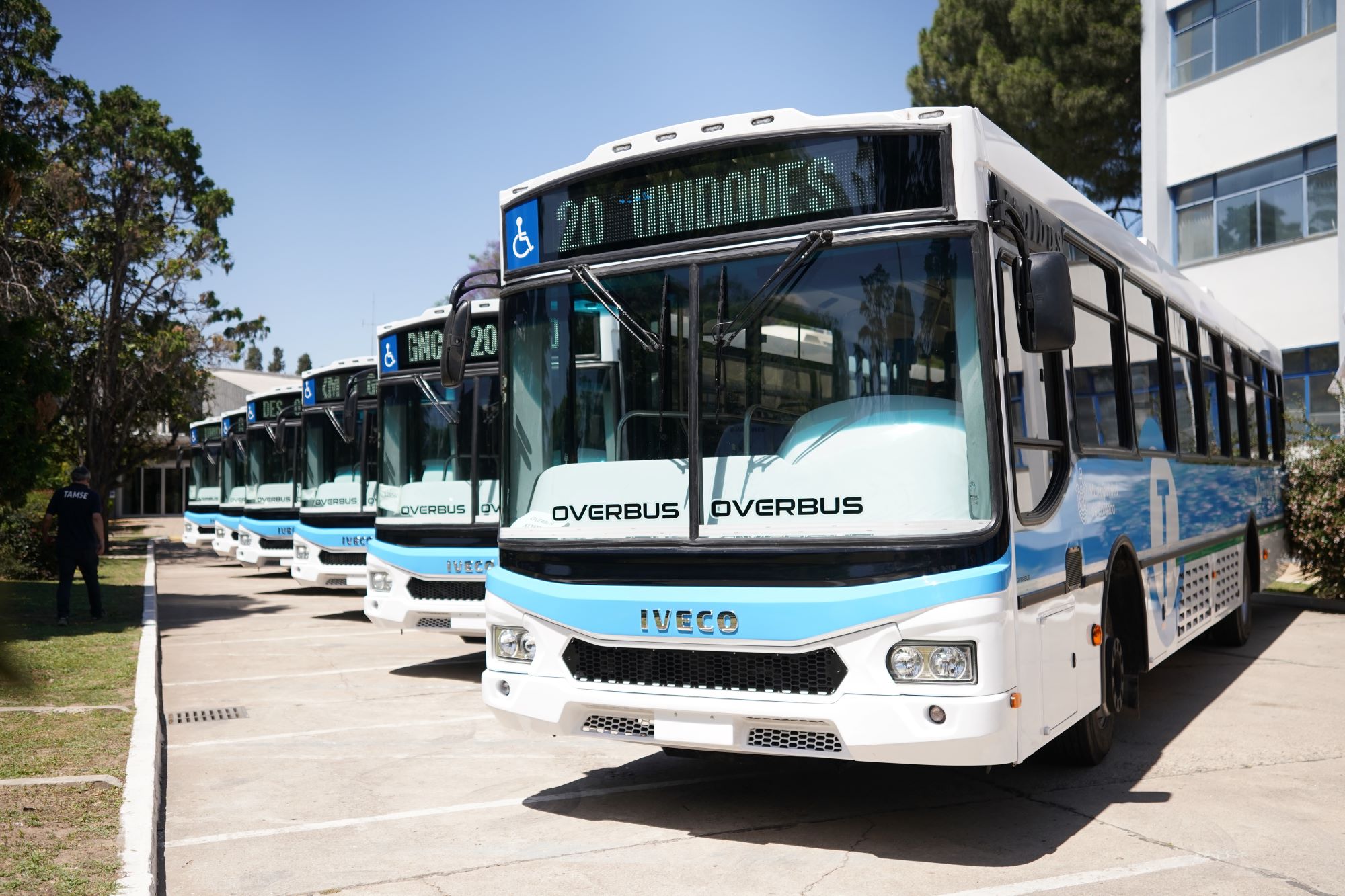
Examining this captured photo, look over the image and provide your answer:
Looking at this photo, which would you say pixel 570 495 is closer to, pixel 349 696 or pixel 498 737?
pixel 498 737

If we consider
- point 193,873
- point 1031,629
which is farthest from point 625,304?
point 193,873

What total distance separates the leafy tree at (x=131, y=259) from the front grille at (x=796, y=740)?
28564mm

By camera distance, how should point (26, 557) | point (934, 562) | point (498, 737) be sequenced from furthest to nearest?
1. point (26, 557)
2. point (498, 737)
3. point (934, 562)

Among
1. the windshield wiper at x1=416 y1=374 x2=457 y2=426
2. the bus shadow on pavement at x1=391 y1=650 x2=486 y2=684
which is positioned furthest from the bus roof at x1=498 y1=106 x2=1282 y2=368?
the bus shadow on pavement at x1=391 y1=650 x2=486 y2=684

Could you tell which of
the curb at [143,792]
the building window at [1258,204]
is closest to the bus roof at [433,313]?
the curb at [143,792]

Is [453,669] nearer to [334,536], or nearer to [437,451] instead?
[437,451]

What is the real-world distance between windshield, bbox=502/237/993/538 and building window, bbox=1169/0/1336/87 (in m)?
20.5

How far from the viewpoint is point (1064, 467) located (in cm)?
589

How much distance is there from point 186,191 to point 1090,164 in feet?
75.6

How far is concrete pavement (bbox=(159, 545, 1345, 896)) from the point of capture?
504 centimetres

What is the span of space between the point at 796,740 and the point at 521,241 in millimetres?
2872

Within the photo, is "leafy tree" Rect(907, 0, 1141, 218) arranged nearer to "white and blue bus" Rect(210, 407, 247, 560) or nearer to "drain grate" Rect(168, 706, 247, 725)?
"white and blue bus" Rect(210, 407, 247, 560)

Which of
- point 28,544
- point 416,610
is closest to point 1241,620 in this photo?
point 416,610

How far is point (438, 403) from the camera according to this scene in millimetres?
11352
